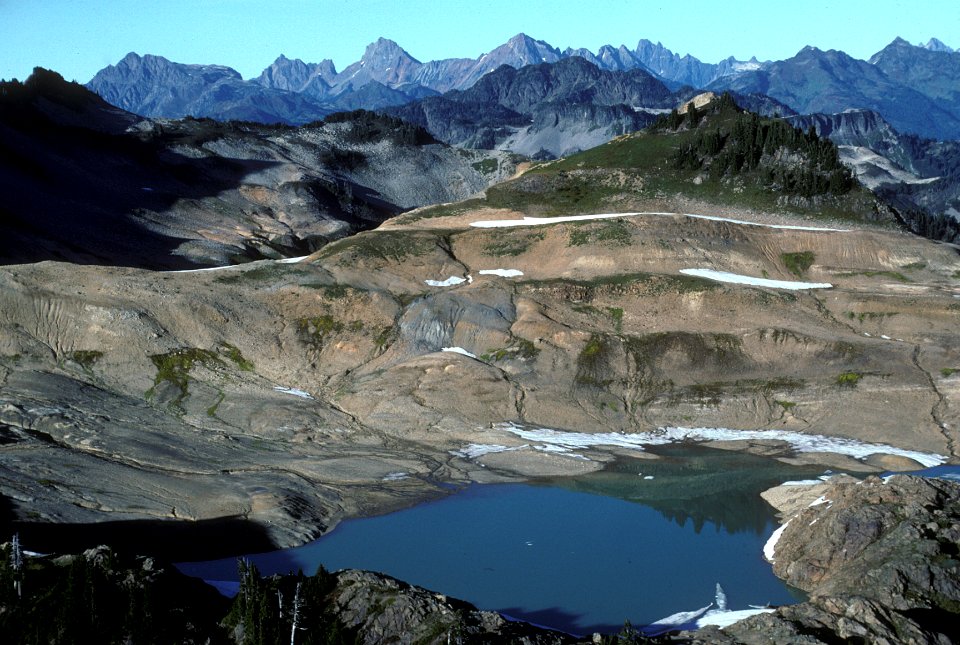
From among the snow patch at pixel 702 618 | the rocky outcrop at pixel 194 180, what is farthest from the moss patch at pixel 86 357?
the rocky outcrop at pixel 194 180

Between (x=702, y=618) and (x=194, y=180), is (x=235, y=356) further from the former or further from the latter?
(x=194, y=180)

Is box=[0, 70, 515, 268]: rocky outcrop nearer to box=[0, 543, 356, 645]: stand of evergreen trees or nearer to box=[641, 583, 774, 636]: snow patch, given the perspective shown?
box=[0, 543, 356, 645]: stand of evergreen trees

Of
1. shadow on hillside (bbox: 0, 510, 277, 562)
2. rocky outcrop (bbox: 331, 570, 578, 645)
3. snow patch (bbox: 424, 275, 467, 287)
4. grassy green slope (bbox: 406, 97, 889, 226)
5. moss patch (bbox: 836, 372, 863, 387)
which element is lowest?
rocky outcrop (bbox: 331, 570, 578, 645)

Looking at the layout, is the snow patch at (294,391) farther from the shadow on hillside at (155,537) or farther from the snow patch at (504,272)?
the snow patch at (504,272)

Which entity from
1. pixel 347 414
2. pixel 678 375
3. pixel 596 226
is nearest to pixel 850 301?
pixel 678 375

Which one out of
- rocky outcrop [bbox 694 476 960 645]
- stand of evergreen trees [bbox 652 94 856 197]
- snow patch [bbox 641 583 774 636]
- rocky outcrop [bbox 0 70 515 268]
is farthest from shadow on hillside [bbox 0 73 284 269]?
rocky outcrop [bbox 694 476 960 645]
